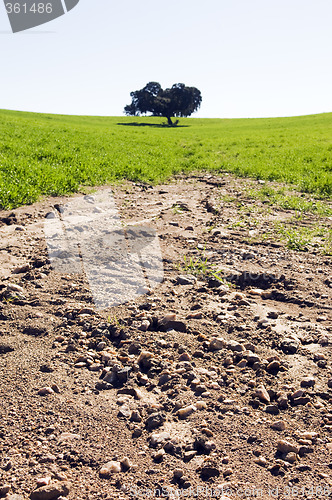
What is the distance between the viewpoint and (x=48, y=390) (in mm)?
3164

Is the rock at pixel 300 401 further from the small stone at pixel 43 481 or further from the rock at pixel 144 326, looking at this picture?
the small stone at pixel 43 481

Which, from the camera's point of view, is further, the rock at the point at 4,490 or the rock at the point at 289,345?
the rock at the point at 289,345

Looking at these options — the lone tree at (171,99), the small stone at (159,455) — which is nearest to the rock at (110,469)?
the small stone at (159,455)

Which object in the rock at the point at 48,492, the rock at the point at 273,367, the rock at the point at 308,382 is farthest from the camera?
the rock at the point at 273,367

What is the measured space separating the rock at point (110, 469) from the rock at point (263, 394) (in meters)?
1.23

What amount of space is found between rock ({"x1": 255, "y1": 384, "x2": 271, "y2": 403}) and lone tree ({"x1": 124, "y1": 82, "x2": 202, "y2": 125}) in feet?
211

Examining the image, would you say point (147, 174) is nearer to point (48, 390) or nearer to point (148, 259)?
point (148, 259)

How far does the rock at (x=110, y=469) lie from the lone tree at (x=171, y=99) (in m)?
65.1

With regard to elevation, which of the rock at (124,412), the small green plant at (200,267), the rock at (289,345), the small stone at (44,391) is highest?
the small green plant at (200,267)

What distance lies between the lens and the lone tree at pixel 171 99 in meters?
65.8

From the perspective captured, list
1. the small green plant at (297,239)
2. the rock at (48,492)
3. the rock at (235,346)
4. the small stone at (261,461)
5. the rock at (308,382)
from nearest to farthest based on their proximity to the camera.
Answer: the rock at (48,492), the small stone at (261,461), the rock at (308,382), the rock at (235,346), the small green plant at (297,239)

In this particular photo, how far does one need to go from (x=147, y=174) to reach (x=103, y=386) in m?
9.41

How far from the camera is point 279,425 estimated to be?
9.75 ft

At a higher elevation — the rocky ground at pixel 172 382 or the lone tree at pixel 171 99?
the lone tree at pixel 171 99
